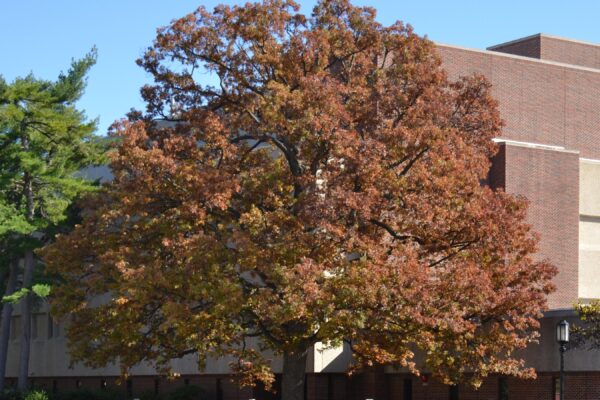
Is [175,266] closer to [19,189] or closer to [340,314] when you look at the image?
[340,314]

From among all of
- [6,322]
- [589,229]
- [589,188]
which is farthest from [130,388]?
[589,188]

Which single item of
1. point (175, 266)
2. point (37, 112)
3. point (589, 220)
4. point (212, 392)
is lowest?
point (212, 392)

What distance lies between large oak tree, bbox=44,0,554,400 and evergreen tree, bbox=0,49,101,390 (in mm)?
15692

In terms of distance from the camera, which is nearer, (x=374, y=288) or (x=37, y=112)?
(x=374, y=288)

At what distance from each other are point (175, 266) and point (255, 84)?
6.06 meters

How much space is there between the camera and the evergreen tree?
51.2 meters

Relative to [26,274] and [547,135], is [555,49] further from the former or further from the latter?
[26,274]

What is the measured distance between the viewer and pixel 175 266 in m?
32.7

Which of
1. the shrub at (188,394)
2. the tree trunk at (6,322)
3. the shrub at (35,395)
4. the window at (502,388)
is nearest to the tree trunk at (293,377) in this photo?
the window at (502,388)

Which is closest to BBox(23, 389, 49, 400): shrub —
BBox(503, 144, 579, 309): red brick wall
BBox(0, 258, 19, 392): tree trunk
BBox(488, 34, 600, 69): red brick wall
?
BBox(0, 258, 19, 392): tree trunk

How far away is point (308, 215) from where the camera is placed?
31.6m

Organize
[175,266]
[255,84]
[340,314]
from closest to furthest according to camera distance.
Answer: [340,314] < [175,266] < [255,84]

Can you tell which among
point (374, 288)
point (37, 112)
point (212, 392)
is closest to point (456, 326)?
point (374, 288)

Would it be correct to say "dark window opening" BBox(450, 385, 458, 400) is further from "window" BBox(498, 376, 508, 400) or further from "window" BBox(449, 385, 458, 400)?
"window" BBox(498, 376, 508, 400)
